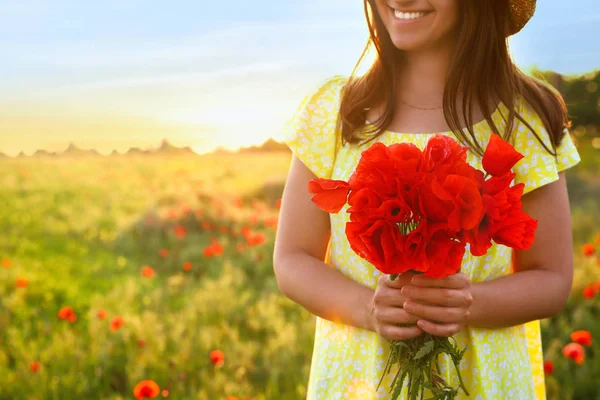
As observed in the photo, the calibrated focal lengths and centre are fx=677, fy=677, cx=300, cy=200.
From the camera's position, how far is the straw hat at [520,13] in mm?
2266

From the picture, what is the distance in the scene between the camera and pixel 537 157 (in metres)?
2.16

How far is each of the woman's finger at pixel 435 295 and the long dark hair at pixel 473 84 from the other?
607mm

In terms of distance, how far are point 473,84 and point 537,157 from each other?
0.32 meters

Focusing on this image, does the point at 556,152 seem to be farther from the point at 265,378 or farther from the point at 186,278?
the point at 186,278

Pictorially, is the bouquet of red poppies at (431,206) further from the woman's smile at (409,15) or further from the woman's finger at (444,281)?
the woman's smile at (409,15)

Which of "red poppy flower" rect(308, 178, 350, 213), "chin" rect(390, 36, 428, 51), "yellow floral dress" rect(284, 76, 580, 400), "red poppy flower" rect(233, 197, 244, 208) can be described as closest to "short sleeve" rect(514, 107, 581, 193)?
"yellow floral dress" rect(284, 76, 580, 400)

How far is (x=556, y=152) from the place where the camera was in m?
2.23

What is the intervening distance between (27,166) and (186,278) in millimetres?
6762

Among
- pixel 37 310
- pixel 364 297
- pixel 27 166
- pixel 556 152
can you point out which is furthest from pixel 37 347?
pixel 27 166

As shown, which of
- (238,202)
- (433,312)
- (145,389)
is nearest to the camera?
(433,312)

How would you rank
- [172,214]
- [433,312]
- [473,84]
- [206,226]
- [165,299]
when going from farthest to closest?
[172,214], [206,226], [165,299], [473,84], [433,312]

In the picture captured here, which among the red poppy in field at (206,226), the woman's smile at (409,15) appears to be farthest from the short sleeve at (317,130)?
the red poppy in field at (206,226)

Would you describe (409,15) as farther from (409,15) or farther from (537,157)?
(537,157)

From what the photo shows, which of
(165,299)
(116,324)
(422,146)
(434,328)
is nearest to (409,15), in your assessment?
(422,146)
